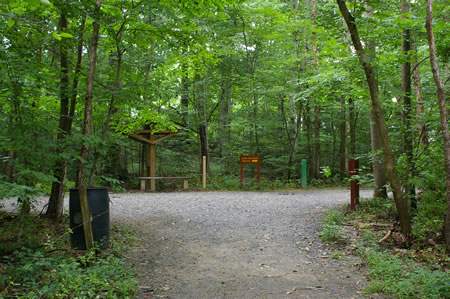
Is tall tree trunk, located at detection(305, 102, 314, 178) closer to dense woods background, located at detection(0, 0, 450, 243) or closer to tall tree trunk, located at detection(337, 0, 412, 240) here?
A: dense woods background, located at detection(0, 0, 450, 243)

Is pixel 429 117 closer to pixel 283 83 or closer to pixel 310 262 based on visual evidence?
pixel 310 262

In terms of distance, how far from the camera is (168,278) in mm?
4223

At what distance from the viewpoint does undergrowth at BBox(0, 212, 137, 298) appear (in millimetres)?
3361

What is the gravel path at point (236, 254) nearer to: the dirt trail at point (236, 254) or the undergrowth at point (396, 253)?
the dirt trail at point (236, 254)

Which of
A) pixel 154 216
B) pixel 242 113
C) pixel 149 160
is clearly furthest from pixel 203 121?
pixel 154 216

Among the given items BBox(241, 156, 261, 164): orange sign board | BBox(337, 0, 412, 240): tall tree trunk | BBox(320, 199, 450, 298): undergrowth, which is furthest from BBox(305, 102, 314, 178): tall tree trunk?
BBox(337, 0, 412, 240): tall tree trunk

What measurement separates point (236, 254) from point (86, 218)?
2318 mm

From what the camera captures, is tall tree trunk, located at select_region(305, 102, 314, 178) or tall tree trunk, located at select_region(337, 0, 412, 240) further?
tall tree trunk, located at select_region(305, 102, 314, 178)

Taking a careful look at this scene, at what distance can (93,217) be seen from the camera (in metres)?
4.75

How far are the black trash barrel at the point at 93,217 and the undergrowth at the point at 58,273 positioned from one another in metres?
0.21

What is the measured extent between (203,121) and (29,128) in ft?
38.3

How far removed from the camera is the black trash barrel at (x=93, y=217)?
183 inches

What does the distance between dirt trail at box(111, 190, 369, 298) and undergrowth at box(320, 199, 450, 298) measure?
259mm

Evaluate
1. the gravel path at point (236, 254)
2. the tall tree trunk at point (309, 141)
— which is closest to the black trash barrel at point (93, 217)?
the gravel path at point (236, 254)
